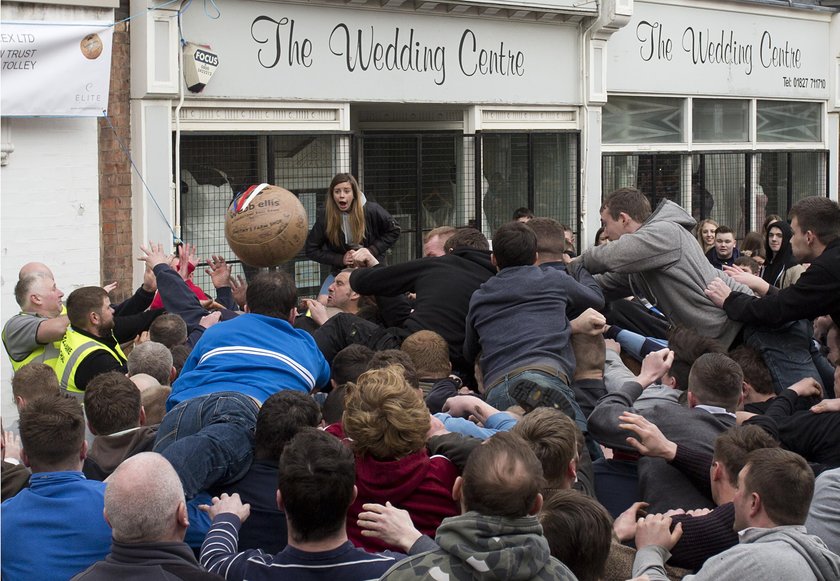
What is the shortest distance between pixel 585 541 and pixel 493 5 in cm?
1169

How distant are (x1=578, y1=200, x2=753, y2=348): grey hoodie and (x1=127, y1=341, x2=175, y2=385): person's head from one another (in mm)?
2772

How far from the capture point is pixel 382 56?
13.8m

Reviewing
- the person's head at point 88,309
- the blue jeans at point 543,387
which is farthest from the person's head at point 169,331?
the blue jeans at point 543,387

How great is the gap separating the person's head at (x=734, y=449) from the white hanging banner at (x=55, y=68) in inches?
303

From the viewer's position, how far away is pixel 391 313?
813 centimetres

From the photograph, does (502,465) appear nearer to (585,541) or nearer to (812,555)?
(585,541)

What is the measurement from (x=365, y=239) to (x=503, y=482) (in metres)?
7.62

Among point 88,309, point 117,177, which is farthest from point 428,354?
point 117,177

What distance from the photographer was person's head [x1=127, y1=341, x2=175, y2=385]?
6766 millimetres

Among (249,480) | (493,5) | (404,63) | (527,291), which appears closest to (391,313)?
(527,291)

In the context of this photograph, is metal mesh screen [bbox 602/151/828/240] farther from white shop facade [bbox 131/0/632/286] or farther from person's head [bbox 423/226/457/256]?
person's head [bbox 423/226/457/256]

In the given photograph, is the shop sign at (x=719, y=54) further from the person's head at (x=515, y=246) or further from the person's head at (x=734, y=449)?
the person's head at (x=734, y=449)

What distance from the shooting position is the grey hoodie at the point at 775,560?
3.90 meters

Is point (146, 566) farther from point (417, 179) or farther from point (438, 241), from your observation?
point (417, 179)
